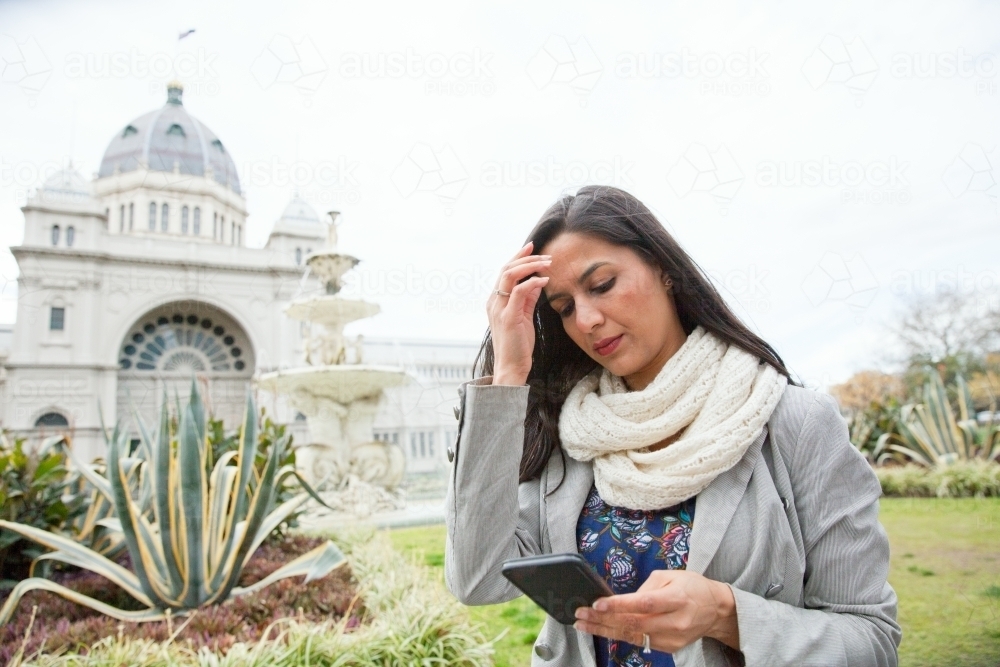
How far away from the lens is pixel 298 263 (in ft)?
73.5

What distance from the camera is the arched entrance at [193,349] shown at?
22.6 metres

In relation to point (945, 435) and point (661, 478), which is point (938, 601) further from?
point (945, 435)

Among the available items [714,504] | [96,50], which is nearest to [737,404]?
[714,504]

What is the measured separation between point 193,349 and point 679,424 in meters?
25.5

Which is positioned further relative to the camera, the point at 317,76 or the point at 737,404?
the point at 317,76

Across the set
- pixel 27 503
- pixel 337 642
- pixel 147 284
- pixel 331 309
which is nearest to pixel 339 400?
pixel 331 309

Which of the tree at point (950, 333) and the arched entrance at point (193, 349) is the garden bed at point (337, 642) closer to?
the tree at point (950, 333)

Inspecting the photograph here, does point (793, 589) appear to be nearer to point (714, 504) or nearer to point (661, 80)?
point (714, 504)

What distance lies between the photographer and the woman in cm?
89

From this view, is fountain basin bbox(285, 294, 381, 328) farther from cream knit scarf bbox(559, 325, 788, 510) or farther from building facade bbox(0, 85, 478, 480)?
cream knit scarf bbox(559, 325, 788, 510)

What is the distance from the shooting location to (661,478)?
101 cm

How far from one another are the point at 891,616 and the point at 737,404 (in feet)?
1.32

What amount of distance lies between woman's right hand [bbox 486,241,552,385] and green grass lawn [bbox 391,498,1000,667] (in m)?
1.64

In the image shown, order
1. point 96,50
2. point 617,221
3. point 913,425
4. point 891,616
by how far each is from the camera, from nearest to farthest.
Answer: point 891,616 → point 617,221 → point 96,50 → point 913,425
